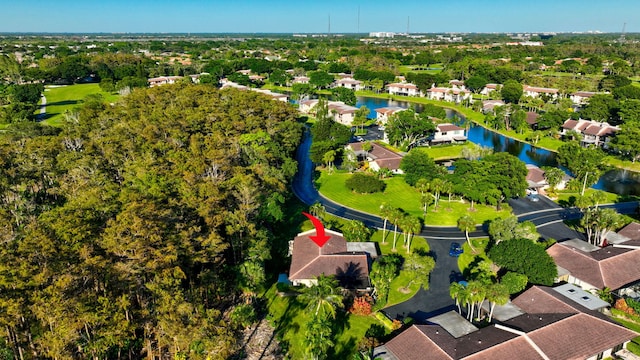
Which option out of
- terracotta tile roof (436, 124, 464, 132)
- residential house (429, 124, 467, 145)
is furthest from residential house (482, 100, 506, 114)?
terracotta tile roof (436, 124, 464, 132)

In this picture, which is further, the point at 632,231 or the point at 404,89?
the point at 404,89

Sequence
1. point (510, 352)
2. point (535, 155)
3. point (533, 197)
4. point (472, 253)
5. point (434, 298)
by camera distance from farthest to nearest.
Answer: point (535, 155) → point (533, 197) → point (472, 253) → point (434, 298) → point (510, 352)

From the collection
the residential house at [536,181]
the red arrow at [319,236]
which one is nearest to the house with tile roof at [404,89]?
the residential house at [536,181]

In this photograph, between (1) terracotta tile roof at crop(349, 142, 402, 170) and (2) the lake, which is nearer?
(2) the lake

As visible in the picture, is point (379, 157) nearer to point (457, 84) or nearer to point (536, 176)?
point (536, 176)

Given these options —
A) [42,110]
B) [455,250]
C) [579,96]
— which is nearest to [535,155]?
A: [455,250]

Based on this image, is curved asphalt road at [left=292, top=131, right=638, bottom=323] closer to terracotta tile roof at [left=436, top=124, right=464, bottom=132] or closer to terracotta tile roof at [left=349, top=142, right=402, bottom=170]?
terracotta tile roof at [left=349, top=142, right=402, bottom=170]
